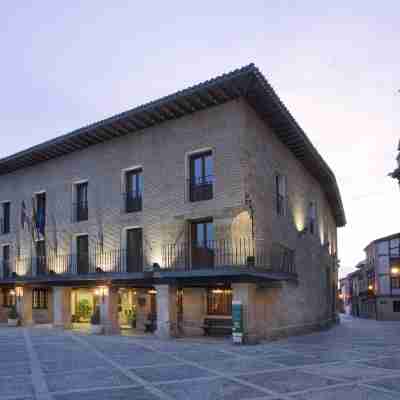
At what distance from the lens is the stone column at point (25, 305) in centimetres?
2905

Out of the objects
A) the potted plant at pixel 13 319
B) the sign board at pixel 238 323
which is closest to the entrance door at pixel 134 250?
the sign board at pixel 238 323

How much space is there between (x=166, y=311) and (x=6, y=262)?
15.6 meters

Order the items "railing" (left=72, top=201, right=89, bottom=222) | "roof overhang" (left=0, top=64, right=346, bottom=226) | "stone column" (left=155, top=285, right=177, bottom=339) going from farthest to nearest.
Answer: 1. "railing" (left=72, top=201, right=89, bottom=222)
2. "stone column" (left=155, top=285, right=177, bottom=339)
3. "roof overhang" (left=0, top=64, right=346, bottom=226)

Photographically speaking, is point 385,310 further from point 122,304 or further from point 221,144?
point 221,144

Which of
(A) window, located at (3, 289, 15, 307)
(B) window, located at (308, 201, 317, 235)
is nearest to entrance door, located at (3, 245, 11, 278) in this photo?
(A) window, located at (3, 289, 15, 307)

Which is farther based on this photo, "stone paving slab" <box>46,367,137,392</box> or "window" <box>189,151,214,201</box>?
"window" <box>189,151,214,201</box>

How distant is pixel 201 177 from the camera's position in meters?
22.8

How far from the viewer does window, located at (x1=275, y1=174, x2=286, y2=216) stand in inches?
994

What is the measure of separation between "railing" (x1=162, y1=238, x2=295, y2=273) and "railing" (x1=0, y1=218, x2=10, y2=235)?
1496 cm

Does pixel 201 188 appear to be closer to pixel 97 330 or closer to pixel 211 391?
pixel 97 330

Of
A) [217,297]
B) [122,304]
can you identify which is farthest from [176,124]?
[122,304]

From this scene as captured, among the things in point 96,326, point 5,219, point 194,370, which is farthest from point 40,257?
point 194,370

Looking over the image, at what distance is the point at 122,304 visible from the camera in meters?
30.8

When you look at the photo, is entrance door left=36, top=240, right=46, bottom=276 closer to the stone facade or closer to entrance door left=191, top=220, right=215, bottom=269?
the stone facade
